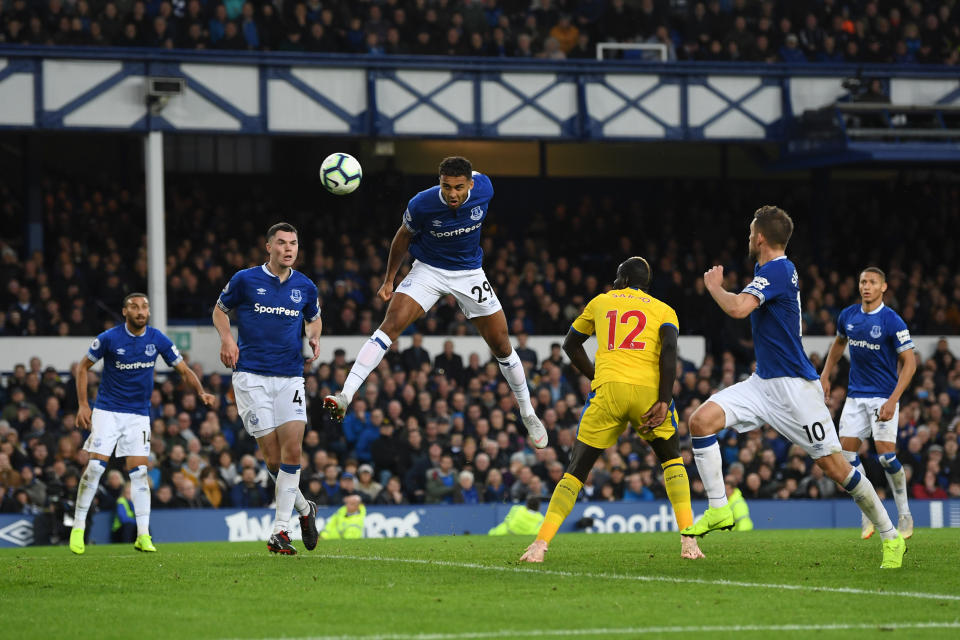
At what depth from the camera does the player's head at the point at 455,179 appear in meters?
11.6

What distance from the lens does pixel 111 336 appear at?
50.2ft

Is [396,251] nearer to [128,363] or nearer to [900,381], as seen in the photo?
[128,363]

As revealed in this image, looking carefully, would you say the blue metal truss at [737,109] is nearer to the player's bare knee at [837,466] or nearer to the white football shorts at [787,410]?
the white football shorts at [787,410]

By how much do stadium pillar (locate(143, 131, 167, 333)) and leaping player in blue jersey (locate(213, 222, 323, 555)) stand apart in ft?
40.3

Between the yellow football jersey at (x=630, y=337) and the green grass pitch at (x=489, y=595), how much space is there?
58.4 inches

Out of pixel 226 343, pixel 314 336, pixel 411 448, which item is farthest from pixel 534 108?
pixel 226 343

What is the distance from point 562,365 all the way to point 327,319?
4469mm

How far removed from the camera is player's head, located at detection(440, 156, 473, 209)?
11625mm

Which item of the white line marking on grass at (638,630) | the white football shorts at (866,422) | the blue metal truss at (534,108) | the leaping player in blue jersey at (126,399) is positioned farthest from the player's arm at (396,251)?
the blue metal truss at (534,108)

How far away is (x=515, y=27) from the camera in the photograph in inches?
1157

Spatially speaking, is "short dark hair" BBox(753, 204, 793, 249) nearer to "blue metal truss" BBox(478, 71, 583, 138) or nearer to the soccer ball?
the soccer ball

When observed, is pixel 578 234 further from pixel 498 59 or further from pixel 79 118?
pixel 79 118

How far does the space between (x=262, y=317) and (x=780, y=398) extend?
4.49 metres

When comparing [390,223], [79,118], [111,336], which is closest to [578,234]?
[390,223]
